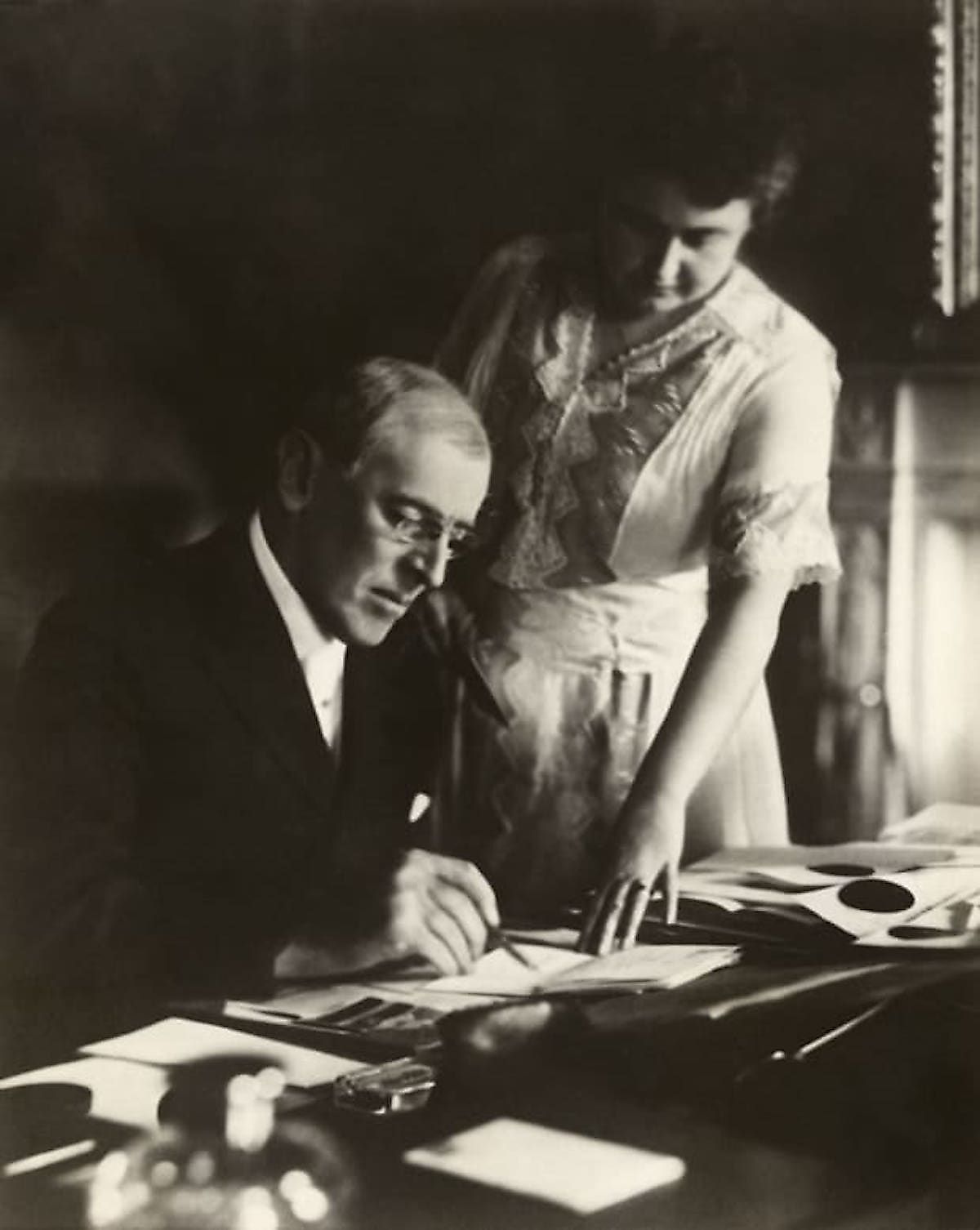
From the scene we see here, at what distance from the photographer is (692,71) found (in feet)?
7.15

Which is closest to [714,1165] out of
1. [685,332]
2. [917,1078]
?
[917,1078]

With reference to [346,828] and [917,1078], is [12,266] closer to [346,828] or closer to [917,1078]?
[346,828]

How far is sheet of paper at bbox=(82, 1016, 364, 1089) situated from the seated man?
1.7 inches

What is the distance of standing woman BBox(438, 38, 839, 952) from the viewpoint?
215cm

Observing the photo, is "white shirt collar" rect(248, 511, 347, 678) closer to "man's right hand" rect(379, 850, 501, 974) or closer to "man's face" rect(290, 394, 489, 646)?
"man's face" rect(290, 394, 489, 646)

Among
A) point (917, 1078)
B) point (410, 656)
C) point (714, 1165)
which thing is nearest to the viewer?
point (714, 1165)

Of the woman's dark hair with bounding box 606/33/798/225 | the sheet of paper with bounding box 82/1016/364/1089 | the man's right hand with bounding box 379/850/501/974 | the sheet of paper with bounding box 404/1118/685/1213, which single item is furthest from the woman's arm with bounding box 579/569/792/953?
the woman's dark hair with bounding box 606/33/798/225

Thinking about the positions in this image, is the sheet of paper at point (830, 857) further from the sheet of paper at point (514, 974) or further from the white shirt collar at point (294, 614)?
the white shirt collar at point (294, 614)

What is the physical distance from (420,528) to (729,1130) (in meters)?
0.89

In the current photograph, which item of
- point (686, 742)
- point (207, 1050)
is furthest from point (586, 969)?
point (207, 1050)

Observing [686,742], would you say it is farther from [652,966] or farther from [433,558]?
[433,558]

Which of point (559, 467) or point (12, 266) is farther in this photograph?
point (12, 266)

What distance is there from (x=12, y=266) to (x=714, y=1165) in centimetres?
160

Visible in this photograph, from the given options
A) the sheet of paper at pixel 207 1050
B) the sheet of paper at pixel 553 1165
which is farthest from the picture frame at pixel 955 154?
the sheet of paper at pixel 207 1050
